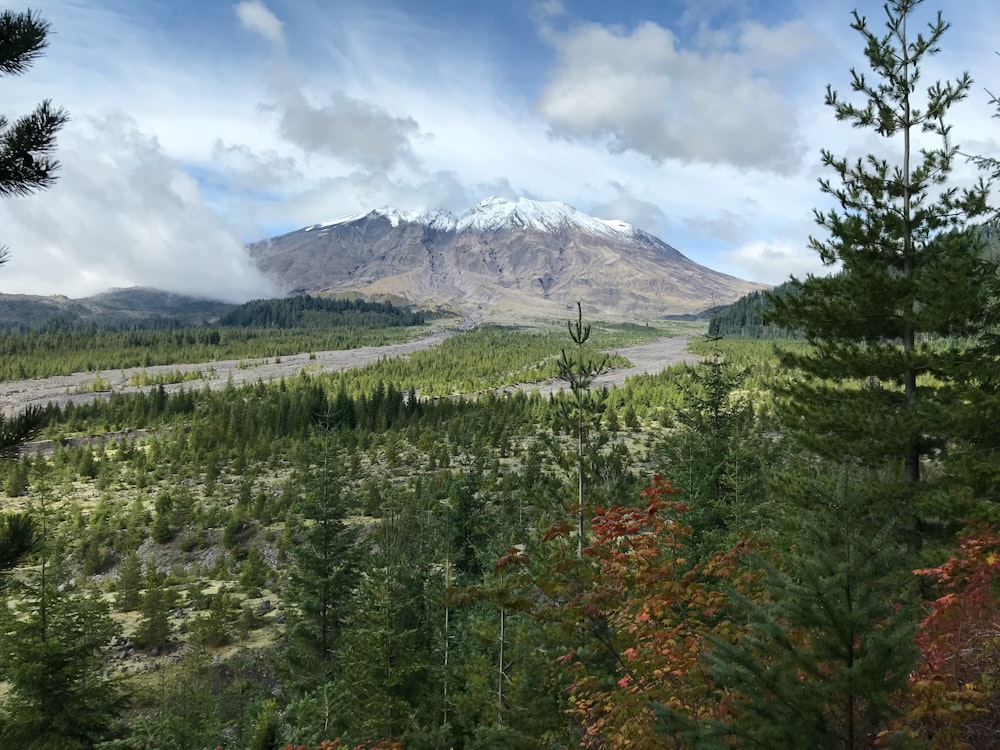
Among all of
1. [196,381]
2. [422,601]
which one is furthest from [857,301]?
[196,381]

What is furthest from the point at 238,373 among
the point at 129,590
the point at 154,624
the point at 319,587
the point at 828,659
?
the point at 828,659

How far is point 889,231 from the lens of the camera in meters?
10.9

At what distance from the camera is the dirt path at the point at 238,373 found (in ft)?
307

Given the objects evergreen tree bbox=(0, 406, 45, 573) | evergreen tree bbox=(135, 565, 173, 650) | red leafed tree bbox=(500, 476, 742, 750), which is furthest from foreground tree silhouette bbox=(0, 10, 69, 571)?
evergreen tree bbox=(135, 565, 173, 650)

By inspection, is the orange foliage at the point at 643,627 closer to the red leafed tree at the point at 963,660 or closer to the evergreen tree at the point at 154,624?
the red leafed tree at the point at 963,660

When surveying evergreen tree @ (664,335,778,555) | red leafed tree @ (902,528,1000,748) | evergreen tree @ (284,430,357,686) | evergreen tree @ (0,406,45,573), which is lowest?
evergreen tree @ (284,430,357,686)

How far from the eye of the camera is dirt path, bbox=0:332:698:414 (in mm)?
93625

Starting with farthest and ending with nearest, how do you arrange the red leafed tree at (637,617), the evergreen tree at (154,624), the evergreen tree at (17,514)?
the evergreen tree at (154,624), the red leafed tree at (637,617), the evergreen tree at (17,514)

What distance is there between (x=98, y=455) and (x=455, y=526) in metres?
47.3

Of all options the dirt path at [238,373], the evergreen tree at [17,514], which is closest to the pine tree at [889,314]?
the evergreen tree at [17,514]

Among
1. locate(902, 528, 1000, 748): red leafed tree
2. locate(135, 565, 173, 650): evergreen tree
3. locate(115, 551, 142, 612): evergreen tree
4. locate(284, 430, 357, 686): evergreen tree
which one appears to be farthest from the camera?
locate(115, 551, 142, 612): evergreen tree

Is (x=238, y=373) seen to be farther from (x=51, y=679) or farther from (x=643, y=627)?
(x=643, y=627)

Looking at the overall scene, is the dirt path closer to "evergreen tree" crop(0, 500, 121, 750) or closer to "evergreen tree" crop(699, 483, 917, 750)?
"evergreen tree" crop(0, 500, 121, 750)

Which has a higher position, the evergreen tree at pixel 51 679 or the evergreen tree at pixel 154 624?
the evergreen tree at pixel 51 679
